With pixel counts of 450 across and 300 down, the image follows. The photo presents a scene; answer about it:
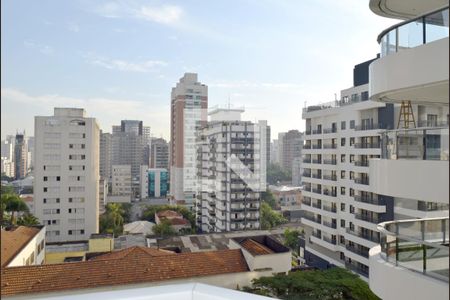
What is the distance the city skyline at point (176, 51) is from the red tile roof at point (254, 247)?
363 centimetres

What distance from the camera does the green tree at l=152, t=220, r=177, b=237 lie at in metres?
12.4

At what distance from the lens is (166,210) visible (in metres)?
15.3

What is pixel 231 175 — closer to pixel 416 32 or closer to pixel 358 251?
pixel 358 251

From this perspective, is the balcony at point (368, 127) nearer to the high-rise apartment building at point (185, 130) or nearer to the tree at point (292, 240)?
the tree at point (292, 240)

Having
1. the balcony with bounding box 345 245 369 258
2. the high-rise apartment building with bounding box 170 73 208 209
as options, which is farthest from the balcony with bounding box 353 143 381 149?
the high-rise apartment building with bounding box 170 73 208 209

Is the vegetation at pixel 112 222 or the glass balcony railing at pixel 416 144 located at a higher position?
the glass balcony railing at pixel 416 144

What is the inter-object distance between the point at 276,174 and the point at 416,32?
71.3 ft

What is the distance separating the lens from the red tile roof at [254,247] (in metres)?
6.51

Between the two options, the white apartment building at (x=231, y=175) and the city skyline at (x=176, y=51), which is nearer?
the city skyline at (x=176, y=51)

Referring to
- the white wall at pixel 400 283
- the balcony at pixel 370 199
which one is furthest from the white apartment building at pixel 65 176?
the white wall at pixel 400 283

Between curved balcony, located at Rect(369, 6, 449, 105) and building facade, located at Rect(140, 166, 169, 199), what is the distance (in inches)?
889

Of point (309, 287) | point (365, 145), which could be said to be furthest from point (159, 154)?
point (309, 287)

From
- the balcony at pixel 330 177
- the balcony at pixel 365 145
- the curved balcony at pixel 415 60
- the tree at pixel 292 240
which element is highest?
the curved balcony at pixel 415 60

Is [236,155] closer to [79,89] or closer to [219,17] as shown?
[79,89]
